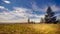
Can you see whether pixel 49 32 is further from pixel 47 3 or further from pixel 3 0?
pixel 3 0

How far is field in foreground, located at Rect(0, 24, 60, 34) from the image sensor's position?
2805mm

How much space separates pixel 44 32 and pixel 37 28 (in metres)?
0.18

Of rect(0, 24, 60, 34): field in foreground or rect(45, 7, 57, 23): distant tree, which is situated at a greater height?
rect(45, 7, 57, 23): distant tree

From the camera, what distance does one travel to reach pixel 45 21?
289 cm

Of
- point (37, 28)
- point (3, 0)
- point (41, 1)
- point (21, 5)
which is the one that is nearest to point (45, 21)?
point (37, 28)

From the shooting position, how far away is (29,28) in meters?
2.88

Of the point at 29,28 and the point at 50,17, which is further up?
the point at 50,17

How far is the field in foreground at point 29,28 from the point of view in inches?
110

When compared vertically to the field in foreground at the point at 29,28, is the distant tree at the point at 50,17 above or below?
above

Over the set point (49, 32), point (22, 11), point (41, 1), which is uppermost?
point (41, 1)

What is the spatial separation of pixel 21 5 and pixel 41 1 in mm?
470

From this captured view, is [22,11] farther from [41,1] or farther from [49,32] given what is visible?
[49,32]

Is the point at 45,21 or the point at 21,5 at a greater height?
the point at 21,5

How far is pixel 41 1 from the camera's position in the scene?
2924 mm
